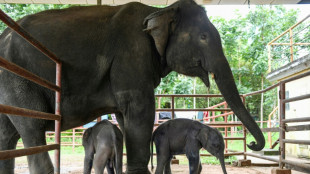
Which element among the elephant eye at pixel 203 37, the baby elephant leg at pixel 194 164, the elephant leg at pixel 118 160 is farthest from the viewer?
the baby elephant leg at pixel 194 164

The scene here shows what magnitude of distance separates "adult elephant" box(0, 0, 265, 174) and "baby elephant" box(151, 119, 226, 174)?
38.4 inches

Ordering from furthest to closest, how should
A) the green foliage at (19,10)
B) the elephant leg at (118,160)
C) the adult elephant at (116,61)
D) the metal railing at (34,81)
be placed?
the green foliage at (19,10) → the elephant leg at (118,160) → the adult elephant at (116,61) → the metal railing at (34,81)

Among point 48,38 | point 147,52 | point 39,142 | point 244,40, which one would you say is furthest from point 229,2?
point 244,40

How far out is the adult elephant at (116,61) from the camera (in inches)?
114

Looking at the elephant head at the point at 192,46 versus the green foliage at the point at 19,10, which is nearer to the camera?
the elephant head at the point at 192,46

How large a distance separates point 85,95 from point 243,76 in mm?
24772

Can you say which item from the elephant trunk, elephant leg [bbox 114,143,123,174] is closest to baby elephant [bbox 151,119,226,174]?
elephant leg [bbox 114,143,123,174]

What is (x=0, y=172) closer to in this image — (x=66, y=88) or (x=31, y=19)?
(x=66, y=88)

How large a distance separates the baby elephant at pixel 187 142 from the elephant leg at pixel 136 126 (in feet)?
3.19

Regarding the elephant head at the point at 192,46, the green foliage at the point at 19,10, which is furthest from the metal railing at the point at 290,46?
the green foliage at the point at 19,10

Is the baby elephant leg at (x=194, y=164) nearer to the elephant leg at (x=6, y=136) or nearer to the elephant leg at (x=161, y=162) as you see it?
the elephant leg at (x=161, y=162)

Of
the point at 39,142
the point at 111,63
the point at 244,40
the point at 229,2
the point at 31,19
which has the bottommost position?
the point at 39,142

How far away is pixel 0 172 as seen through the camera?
2988 millimetres

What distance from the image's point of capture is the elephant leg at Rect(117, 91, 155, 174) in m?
2.90
